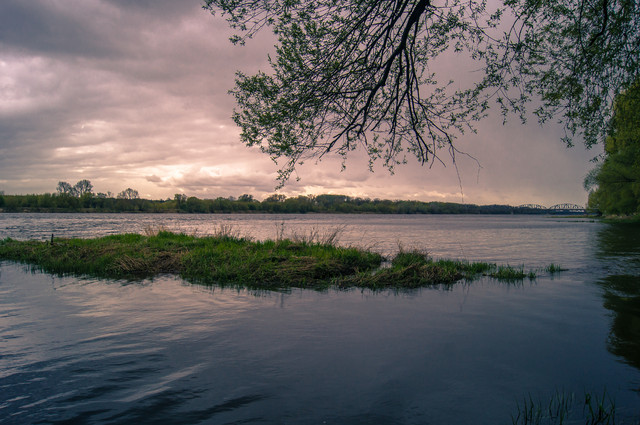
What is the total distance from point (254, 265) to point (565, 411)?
1197 centimetres

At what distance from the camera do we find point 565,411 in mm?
5191

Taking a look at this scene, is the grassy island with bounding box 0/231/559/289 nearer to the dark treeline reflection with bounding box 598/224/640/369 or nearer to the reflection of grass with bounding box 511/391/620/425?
the dark treeline reflection with bounding box 598/224/640/369

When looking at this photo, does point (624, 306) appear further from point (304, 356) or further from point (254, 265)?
point (254, 265)

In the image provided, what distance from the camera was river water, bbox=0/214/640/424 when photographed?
5.19m

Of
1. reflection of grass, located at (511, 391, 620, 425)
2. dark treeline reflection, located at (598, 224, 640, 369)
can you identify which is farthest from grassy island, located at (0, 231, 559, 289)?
reflection of grass, located at (511, 391, 620, 425)

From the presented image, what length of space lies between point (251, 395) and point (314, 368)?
137 centimetres

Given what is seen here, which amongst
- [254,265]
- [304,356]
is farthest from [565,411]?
[254,265]

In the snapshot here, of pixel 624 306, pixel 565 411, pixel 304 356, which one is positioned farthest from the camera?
pixel 624 306

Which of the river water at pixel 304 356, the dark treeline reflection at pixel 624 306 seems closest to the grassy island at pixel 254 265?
the river water at pixel 304 356

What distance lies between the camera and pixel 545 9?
33.7 ft

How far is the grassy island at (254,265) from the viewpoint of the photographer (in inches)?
571

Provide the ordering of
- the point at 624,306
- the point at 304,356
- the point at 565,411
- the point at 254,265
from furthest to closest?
the point at 254,265 → the point at 624,306 → the point at 304,356 → the point at 565,411

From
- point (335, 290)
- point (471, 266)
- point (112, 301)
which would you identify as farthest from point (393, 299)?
point (112, 301)

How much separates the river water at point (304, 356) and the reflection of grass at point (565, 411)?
11cm
